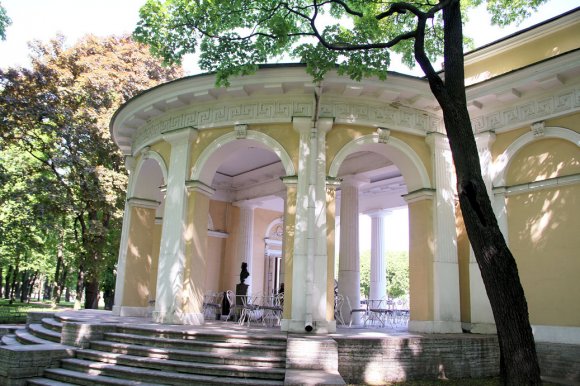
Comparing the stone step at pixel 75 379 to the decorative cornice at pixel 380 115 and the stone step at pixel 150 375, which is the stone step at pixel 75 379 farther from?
the decorative cornice at pixel 380 115

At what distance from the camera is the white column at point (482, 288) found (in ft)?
33.8

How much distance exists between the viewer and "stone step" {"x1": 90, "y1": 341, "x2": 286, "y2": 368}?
718cm

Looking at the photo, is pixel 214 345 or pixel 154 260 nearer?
pixel 214 345

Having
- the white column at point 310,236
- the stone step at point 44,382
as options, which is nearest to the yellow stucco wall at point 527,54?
the white column at point 310,236

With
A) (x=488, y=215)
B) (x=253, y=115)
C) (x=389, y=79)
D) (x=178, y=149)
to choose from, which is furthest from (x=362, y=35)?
(x=178, y=149)

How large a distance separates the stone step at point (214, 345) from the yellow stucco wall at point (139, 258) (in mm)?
4757

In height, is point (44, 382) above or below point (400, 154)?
below

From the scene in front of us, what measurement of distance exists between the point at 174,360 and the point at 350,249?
290 inches

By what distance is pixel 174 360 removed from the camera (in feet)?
24.6

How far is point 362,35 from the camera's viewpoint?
27.9 feet

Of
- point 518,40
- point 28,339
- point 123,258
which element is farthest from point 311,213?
point 518,40

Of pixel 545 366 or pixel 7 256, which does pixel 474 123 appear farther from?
pixel 7 256

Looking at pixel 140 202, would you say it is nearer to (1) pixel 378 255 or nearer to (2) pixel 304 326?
(2) pixel 304 326

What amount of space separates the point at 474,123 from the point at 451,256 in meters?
3.47
